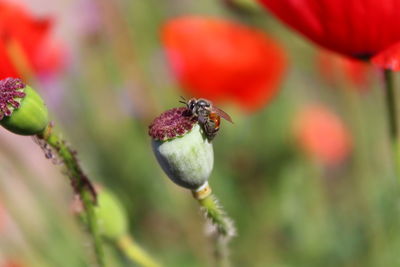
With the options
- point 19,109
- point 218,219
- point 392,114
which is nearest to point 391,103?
point 392,114

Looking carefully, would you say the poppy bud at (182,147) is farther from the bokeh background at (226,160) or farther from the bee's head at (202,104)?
the bokeh background at (226,160)

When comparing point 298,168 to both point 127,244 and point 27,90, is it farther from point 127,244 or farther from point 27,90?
point 27,90

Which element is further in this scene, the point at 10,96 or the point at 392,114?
the point at 392,114

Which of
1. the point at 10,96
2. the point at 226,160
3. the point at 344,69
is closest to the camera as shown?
the point at 10,96

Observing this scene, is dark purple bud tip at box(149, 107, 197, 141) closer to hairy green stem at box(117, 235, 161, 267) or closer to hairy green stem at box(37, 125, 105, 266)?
hairy green stem at box(37, 125, 105, 266)

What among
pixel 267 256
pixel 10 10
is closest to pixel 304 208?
pixel 267 256

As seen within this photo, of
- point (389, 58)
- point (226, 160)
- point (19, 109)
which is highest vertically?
point (226, 160)

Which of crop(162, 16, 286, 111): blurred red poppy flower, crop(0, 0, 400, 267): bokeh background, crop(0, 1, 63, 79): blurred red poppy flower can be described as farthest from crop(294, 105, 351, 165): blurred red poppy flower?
crop(0, 1, 63, 79): blurred red poppy flower

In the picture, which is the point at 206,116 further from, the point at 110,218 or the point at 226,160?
the point at 226,160
